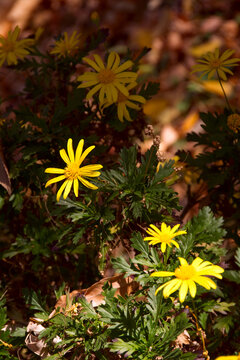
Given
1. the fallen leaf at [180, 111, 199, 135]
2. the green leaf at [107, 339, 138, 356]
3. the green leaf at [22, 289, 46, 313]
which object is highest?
the fallen leaf at [180, 111, 199, 135]

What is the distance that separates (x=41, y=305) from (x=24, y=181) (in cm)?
53

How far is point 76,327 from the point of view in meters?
1.31

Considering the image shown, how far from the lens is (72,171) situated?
4.16 ft

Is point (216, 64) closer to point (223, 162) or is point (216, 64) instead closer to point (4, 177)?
point (223, 162)

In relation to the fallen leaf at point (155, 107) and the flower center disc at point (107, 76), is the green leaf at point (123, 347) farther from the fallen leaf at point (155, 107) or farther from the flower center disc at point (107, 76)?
the fallen leaf at point (155, 107)

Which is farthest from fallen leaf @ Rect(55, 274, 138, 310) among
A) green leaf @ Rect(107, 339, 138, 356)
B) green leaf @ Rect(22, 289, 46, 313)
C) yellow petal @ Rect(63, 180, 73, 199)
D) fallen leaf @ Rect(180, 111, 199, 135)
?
fallen leaf @ Rect(180, 111, 199, 135)

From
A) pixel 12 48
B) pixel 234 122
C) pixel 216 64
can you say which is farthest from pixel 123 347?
pixel 12 48

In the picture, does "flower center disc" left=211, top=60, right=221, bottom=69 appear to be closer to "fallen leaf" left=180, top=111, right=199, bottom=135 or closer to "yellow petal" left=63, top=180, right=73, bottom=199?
"yellow petal" left=63, top=180, right=73, bottom=199

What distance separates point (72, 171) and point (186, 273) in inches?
19.4

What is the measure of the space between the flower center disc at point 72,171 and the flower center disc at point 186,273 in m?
0.45

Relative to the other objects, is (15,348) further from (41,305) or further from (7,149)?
(7,149)

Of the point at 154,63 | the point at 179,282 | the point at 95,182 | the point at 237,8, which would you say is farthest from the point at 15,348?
the point at 237,8

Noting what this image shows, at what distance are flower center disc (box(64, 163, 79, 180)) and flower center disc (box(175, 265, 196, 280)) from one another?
452mm

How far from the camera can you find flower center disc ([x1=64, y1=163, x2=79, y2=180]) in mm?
1263
